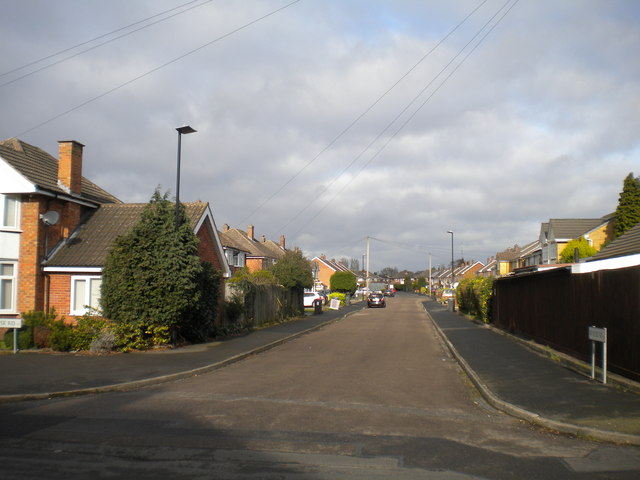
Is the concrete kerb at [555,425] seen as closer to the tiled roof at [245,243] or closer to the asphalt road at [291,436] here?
the asphalt road at [291,436]

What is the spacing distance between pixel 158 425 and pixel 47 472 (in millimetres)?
2135

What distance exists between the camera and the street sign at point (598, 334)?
10.6 m

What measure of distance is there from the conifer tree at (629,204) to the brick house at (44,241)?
84.9 feet

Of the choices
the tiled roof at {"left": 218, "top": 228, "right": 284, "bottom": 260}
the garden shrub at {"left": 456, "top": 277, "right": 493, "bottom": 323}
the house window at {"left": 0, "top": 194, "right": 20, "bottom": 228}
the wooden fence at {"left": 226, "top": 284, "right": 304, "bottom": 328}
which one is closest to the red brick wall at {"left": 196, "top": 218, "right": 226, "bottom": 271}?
the wooden fence at {"left": 226, "top": 284, "right": 304, "bottom": 328}

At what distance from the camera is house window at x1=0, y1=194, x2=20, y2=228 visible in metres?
18.6

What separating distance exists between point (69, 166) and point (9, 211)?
288 cm

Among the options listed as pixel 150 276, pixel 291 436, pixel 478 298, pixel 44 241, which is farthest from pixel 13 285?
pixel 478 298

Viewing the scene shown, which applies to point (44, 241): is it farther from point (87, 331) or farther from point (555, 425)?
point (555, 425)

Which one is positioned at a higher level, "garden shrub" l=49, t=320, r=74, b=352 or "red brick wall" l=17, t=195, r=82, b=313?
"red brick wall" l=17, t=195, r=82, b=313

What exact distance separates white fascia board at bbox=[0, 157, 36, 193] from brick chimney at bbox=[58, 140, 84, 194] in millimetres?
2283

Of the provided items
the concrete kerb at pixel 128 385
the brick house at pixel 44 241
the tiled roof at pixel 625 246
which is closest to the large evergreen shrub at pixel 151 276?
the brick house at pixel 44 241

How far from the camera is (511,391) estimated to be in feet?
34.6

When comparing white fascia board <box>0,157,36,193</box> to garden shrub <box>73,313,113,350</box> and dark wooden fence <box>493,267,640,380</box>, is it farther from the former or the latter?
dark wooden fence <box>493,267,640,380</box>

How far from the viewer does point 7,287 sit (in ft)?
61.3
